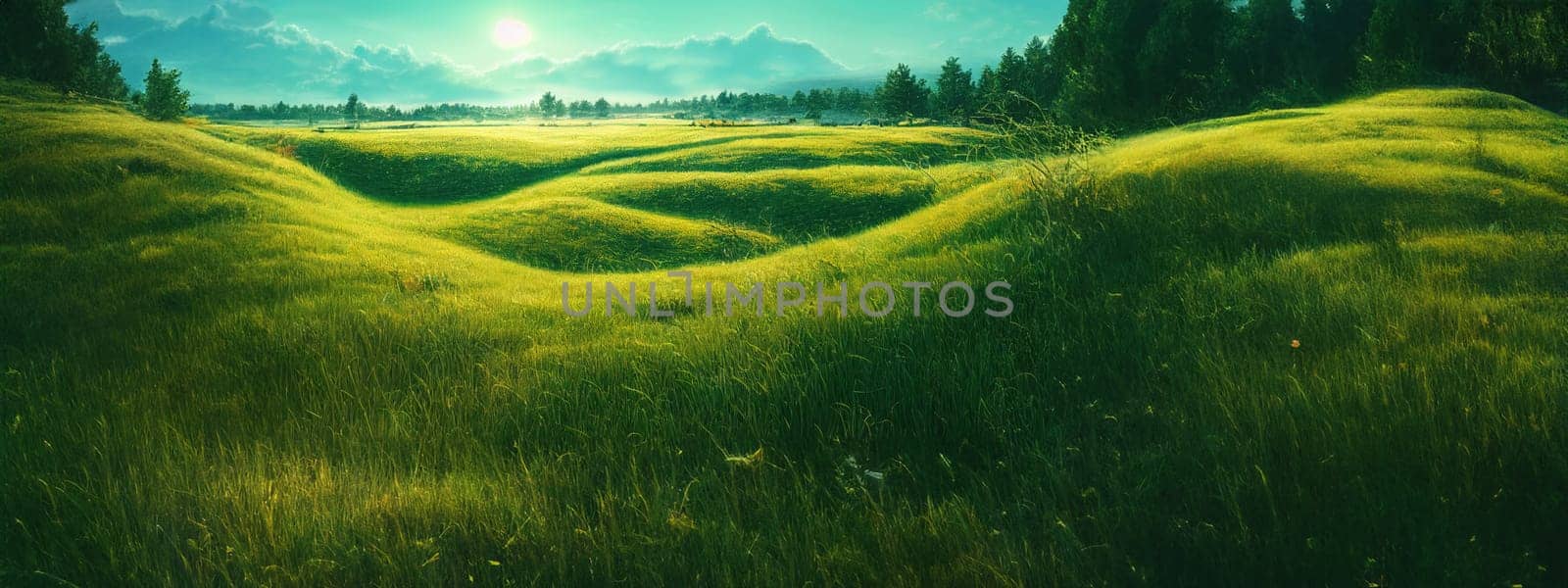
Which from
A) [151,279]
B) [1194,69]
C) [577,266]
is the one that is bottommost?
[577,266]

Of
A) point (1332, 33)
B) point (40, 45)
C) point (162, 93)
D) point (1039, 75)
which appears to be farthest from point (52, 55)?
point (1332, 33)

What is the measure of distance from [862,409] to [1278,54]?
57.6 metres

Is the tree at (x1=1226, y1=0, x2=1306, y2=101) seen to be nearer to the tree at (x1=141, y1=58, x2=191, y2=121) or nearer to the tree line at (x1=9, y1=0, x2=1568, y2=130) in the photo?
the tree line at (x1=9, y1=0, x2=1568, y2=130)

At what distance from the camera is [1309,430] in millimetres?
3066

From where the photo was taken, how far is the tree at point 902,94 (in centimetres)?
7338

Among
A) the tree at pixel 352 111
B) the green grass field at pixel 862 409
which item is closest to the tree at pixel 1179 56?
the green grass field at pixel 862 409

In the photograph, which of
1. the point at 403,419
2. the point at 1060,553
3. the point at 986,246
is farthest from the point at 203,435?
the point at 986,246

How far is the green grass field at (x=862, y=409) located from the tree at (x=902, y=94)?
68376mm

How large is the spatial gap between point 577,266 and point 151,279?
26.2 ft

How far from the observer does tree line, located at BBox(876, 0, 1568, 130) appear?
25.9 meters

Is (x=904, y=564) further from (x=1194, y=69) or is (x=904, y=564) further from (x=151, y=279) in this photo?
(x=1194, y=69)

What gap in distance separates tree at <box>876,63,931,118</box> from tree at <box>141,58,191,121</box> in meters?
58.1

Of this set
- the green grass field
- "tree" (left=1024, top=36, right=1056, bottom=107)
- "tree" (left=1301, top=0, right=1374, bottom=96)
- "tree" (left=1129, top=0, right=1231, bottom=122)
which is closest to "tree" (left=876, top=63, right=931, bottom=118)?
"tree" (left=1024, top=36, right=1056, bottom=107)

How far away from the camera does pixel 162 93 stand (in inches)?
1276
